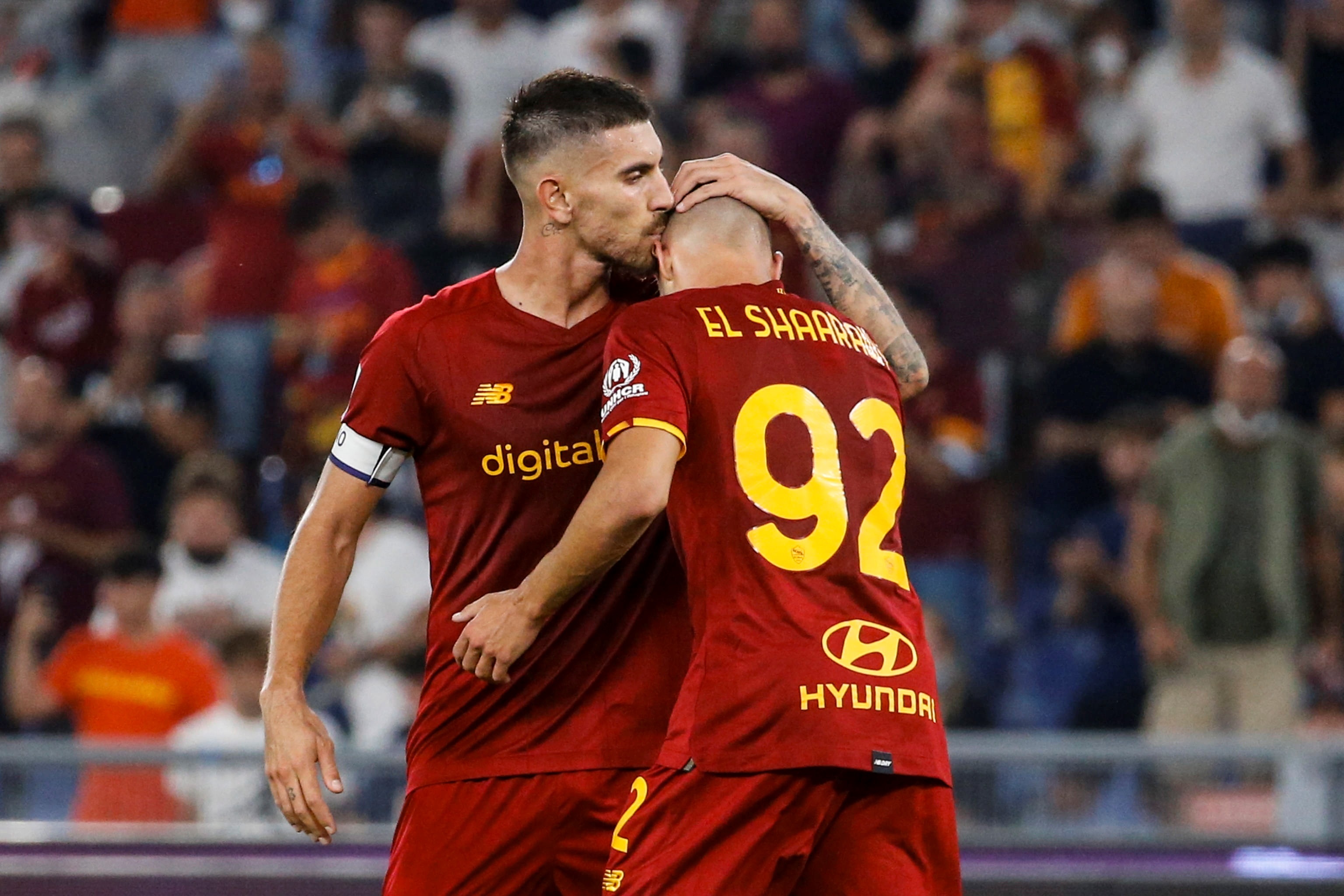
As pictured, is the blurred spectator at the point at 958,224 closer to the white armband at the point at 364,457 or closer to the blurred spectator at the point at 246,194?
the blurred spectator at the point at 246,194

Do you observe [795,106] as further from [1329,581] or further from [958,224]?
[1329,581]

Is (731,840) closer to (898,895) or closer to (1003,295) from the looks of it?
(898,895)

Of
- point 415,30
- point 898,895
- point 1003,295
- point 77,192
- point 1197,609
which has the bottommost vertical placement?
point 898,895

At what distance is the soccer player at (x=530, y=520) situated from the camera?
3.97 meters

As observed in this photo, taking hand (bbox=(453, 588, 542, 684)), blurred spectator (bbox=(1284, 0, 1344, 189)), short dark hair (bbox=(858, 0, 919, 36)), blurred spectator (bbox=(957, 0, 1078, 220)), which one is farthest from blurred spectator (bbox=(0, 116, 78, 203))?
hand (bbox=(453, 588, 542, 684))

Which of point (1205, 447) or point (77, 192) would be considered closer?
point (1205, 447)

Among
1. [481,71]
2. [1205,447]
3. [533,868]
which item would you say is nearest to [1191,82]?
[1205,447]

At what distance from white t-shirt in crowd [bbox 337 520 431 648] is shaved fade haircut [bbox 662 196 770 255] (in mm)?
4961

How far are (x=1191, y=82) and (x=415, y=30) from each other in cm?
446

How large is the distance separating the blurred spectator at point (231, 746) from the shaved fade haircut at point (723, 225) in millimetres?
2929

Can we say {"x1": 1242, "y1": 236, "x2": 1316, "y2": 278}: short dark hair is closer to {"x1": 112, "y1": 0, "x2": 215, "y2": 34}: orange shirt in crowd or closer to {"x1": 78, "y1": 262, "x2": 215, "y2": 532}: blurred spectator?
{"x1": 78, "y1": 262, "x2": 215, "y2": 532}: blurred spectator

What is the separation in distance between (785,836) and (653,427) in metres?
0.75

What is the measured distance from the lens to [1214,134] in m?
10.2

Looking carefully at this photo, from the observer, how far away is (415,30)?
1152cm
